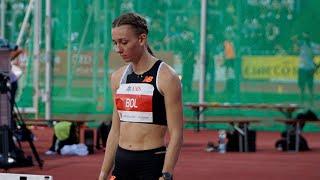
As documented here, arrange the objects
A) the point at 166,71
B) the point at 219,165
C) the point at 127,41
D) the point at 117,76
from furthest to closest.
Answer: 1. the point at 219,165
2. the point at 117,76
3. the point at 166,71
4. the point at 127,41

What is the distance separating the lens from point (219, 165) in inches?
539

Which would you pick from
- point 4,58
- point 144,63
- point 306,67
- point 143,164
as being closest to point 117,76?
point 144,63

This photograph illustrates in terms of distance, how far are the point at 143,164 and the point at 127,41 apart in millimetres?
728

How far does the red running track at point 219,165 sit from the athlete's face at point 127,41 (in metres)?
6.77

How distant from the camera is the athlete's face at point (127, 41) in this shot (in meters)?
5.01

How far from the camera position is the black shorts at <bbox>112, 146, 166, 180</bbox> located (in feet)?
17.0

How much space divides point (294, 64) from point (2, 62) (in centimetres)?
1022

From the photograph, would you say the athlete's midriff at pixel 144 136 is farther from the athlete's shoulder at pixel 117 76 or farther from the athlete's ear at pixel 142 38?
the athlete's ear at pixel 142 38

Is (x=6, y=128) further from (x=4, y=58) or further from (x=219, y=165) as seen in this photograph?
(x=219, y=165)

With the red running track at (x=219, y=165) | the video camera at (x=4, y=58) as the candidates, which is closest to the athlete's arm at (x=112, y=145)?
the red running track at (x=219, y=165)

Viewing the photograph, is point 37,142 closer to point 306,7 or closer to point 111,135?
point 306,7

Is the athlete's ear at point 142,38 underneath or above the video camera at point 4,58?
above

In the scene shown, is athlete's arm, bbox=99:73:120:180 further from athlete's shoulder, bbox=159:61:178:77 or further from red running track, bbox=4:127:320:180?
red running track, bbox=4:127:320:180

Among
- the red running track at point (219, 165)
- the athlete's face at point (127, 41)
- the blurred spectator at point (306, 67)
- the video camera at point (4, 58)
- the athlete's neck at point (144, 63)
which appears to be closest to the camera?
the athlete's face at point (127, 41)
